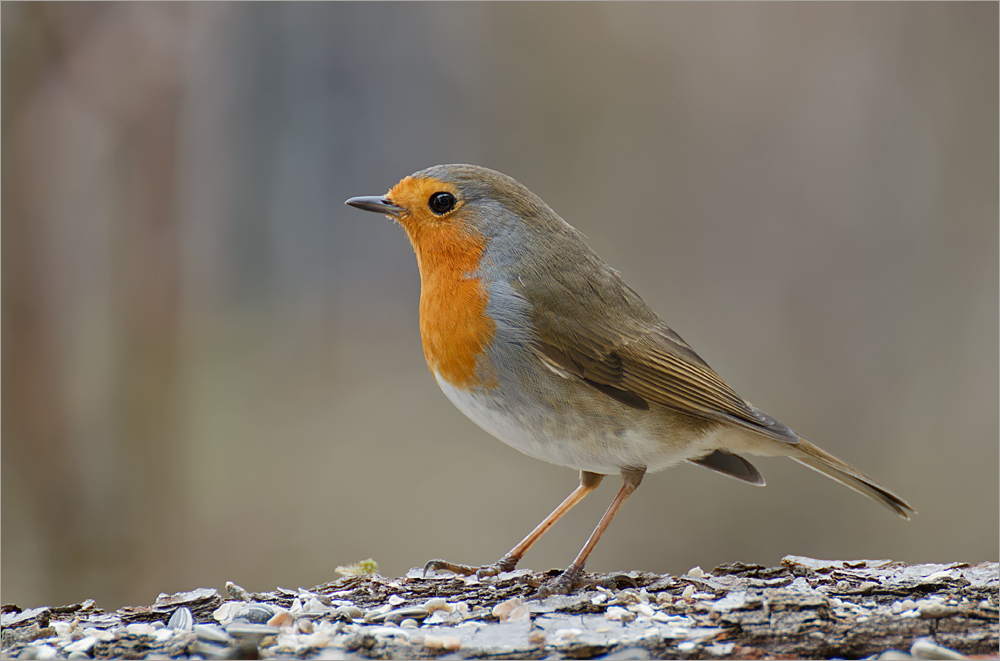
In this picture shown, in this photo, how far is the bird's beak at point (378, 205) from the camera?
294 centimetres

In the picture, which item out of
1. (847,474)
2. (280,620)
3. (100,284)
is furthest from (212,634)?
(100,284)

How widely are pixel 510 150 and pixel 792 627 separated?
5495 mm

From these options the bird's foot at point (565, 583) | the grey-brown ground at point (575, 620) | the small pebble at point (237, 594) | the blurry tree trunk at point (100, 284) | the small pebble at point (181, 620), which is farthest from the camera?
the blurry tree trunk at point (100, 284)

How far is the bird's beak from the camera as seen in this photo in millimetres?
2941

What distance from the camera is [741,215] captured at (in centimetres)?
636

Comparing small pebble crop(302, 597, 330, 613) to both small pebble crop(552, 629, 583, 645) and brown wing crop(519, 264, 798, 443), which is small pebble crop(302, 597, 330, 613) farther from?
brown wing crop(519, 264, 798, 443)

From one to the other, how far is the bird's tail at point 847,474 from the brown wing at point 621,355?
0.11 metres

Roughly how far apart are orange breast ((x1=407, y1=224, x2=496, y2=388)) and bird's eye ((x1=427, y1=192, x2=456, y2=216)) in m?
0.06

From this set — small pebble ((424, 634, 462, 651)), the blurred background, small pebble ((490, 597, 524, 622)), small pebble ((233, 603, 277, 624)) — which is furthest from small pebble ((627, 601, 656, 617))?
the blurred background

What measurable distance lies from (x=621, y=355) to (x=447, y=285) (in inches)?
25.4

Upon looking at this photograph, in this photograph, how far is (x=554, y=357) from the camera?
109 inches

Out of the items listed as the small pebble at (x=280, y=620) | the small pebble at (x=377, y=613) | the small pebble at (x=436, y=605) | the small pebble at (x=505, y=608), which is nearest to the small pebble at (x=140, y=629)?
the small pebble at (x=280, y=620)

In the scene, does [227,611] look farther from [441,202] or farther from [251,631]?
[441,202]

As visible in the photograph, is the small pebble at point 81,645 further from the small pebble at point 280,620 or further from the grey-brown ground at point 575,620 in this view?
the small pebble at point 280,620
